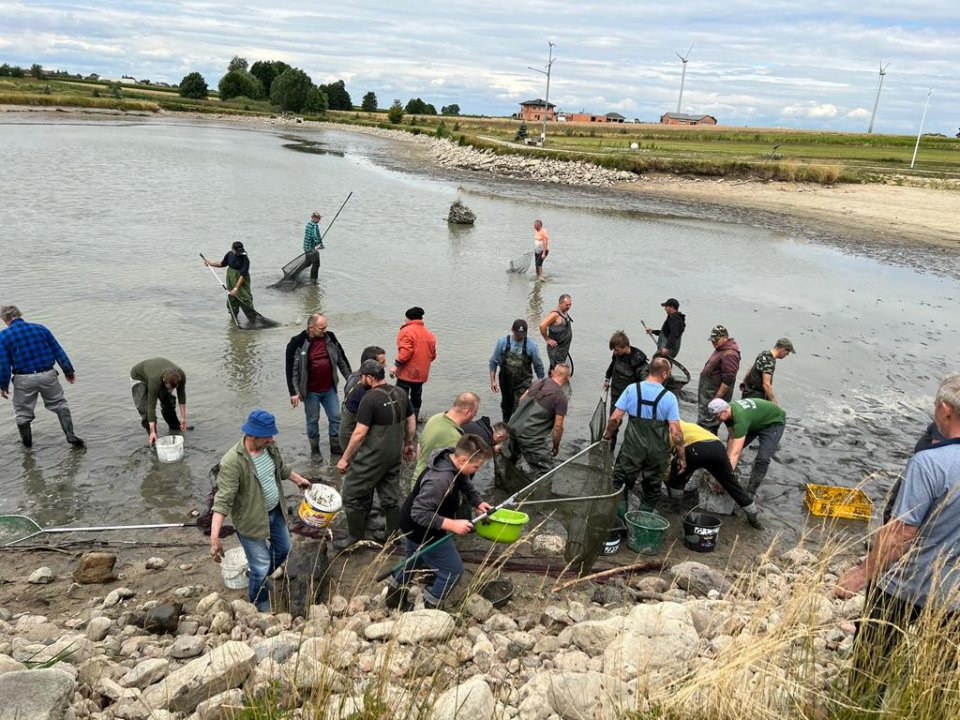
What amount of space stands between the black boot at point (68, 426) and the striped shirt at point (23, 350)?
0.57 metres

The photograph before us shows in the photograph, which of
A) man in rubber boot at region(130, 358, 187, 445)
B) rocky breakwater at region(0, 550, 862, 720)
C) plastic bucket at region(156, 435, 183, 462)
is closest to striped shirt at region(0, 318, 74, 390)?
man in rubber boot at region(130, 358, 187, 445)

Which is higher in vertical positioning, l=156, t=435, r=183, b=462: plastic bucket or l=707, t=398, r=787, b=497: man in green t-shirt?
l=707, t=398, r=787, b=497: man in green t-shirt

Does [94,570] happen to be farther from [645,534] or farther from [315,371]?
[645,534]

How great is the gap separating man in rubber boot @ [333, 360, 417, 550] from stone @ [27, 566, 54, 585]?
8.20ft

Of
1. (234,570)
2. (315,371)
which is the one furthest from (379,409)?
(315,371)

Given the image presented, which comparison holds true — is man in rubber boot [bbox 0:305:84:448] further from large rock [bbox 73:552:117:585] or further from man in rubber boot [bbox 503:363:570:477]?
man in rubber boot [bbox 503:363:570:477]

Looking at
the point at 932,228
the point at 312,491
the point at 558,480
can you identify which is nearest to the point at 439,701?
the point at 312,491

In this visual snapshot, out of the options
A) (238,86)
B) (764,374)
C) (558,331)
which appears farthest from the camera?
(238,86)

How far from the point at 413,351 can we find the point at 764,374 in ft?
14.7

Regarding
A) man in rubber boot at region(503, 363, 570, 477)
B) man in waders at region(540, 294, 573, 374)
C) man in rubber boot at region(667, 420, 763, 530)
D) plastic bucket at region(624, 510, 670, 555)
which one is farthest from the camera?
man in waders at region(540, 294, 573, 374)

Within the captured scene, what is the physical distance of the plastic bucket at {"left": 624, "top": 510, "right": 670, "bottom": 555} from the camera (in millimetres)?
6762

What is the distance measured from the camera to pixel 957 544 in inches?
140

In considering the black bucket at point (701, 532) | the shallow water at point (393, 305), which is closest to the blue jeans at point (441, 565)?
the black bucket at point (701, 532)

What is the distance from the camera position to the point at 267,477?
18.1ft
